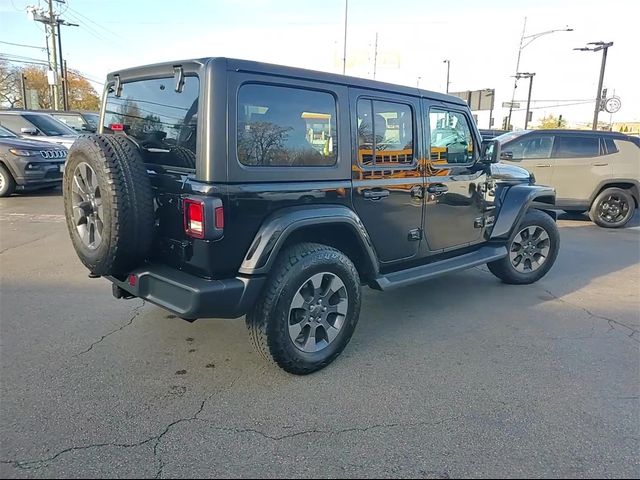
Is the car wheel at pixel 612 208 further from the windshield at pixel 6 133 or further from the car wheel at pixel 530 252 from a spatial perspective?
the windshield at pixel 6 133

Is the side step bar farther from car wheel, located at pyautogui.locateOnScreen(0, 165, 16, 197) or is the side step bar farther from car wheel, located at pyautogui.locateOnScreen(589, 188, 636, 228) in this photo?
car wheel, located at pyautogui.locateOnScreen(0, 165, 16, 197)

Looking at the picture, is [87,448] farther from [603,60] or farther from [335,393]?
[603,60]

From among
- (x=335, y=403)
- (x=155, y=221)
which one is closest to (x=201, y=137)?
(x=155, y=221)

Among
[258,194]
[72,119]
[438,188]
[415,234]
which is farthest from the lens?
[72,119]

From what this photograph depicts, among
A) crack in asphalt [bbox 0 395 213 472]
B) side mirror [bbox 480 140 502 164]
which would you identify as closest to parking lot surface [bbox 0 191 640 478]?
crack in asphalt [bbox 0 395 213 472]

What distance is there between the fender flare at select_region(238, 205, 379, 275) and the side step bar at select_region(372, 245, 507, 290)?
0.79 meters

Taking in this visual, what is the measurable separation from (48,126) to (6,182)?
9.34 feet

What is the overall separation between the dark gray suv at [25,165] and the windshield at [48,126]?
1.64m

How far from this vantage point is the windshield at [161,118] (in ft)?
9.02

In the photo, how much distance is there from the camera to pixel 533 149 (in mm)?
8906

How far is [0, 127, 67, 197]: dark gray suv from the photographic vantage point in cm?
944

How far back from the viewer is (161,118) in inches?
118

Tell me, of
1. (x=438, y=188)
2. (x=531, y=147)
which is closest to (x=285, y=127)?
(x=438, y=188)

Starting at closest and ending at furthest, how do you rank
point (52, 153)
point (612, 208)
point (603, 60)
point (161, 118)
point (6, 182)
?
point (161, 118)
point (612, 208)
point (6, 182)
point (52, 153)
point (603, 60)
